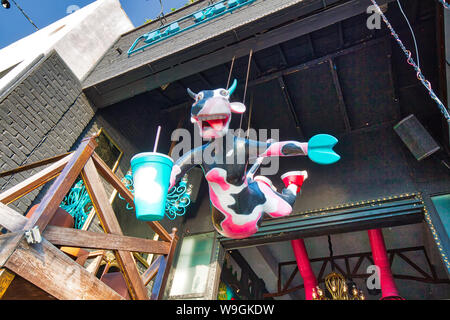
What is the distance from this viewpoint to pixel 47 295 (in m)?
1.67

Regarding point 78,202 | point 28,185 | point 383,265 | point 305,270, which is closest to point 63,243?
point 28,185

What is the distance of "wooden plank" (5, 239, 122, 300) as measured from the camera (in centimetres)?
154

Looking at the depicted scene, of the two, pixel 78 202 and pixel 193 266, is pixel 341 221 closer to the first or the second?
pixel 193 266

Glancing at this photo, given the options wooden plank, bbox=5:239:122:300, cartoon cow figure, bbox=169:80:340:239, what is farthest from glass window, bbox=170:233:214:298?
wooden plank, bbox=5:239:122:300

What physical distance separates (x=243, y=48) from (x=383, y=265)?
4.61m

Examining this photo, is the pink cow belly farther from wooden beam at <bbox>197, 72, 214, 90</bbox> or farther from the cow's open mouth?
wooden beam at <bbox>197, 72, 214, 90</bbox>

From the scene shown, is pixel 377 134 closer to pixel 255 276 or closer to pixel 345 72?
pixel 345 72

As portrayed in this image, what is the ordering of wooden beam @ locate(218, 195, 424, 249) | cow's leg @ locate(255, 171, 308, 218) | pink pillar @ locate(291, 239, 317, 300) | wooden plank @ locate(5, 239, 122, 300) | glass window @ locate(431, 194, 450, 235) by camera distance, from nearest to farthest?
1. wooden plank @ locate(5, 239, 122, 300)
2. cow's leg @ locate(255, 171, 308, 218)
3. glass window @ locate(431, 194, 450, 235)
4. wooden beam @ locate(218, 195, 424, 249)
5. pink pillar @ locate(291, 239, 317, 300)

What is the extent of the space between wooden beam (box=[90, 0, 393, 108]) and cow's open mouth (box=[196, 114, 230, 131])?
227 cm

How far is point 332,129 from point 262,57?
198cm

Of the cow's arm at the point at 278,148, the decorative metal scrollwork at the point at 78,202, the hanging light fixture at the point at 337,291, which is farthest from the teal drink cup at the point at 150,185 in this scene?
the hanging light fixture at the point at 337,291

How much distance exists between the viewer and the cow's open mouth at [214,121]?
2329 mm

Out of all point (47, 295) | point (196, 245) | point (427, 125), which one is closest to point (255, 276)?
point (196, 245)
